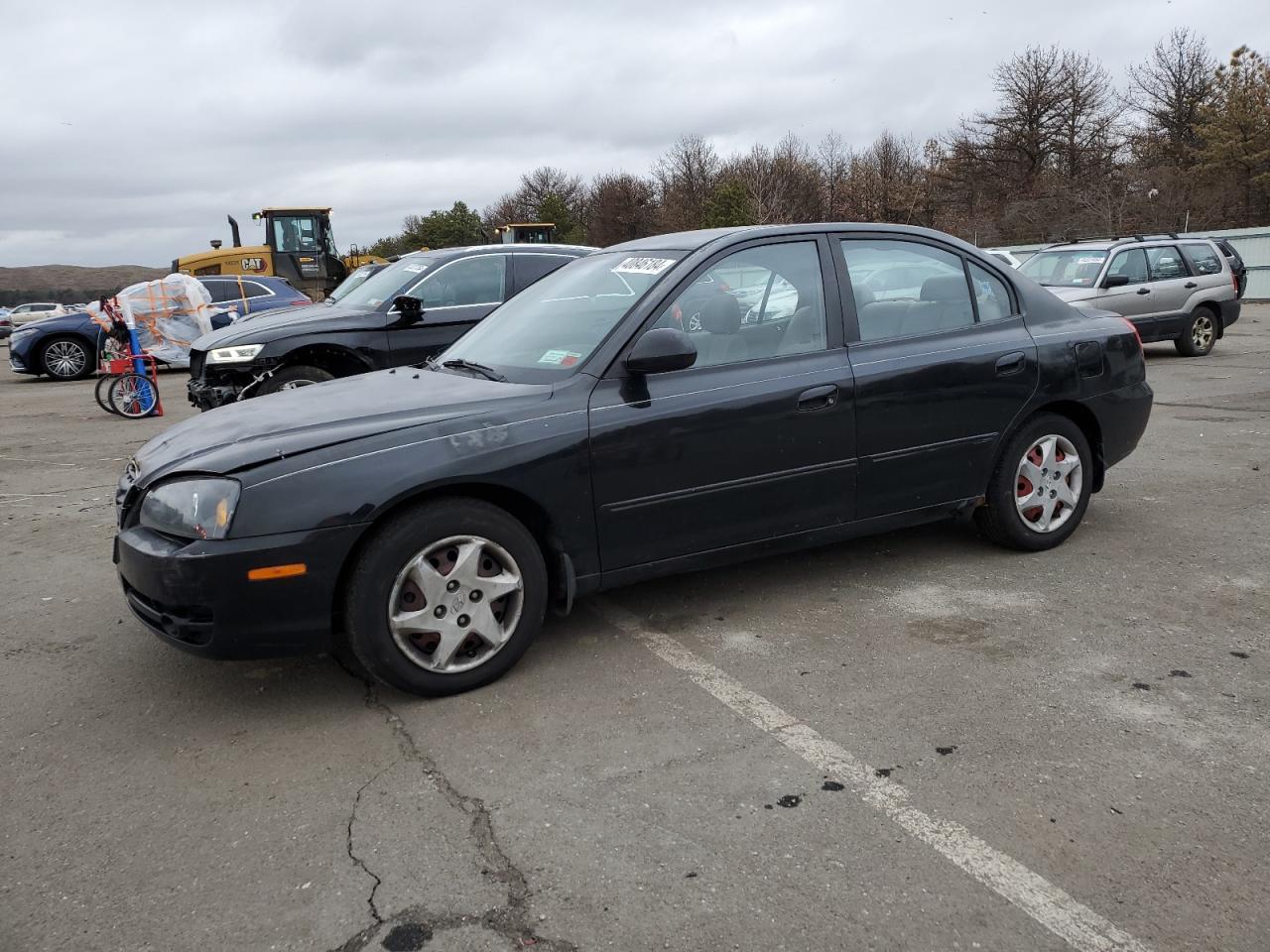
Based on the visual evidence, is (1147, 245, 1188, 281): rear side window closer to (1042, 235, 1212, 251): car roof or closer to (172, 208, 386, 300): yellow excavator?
(1042, 235, 1212, 251): car roof

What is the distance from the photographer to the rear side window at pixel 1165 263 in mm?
14135

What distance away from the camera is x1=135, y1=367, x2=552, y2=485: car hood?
3545 mm

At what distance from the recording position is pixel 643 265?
4.50 metres

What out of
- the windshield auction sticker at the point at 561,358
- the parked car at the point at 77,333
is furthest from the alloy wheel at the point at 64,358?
the windshield auction sticker at the point at 561,358

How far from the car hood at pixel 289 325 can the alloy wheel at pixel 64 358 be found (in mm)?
10712

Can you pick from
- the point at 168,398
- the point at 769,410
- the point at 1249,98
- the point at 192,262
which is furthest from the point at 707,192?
the point at 769,410

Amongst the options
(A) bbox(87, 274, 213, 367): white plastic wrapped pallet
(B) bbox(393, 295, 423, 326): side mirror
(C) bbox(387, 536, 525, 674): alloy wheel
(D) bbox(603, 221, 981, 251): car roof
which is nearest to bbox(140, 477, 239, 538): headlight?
(C) bbox(387, 536, 525, 674): alloy wheel

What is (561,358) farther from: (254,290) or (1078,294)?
(254,290)

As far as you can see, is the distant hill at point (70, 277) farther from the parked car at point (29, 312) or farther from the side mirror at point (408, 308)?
the side mirror at point (408, 308)

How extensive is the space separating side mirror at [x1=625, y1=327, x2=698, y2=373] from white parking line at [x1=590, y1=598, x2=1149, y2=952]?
3.76 feet

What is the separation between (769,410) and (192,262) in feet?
79.0

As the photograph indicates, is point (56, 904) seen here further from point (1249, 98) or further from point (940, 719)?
point (1249, 98)

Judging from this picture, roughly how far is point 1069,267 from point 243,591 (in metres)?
13.6

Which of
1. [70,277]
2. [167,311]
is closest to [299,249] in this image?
[167,311]
